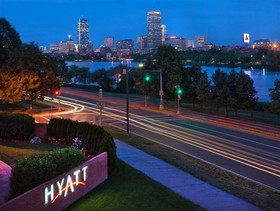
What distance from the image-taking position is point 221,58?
189 metres

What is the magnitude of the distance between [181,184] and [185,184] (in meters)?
0.15

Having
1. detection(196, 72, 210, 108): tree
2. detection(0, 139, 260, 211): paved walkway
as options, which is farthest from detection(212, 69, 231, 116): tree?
detection(0, 139, 260, 211): paved walkway

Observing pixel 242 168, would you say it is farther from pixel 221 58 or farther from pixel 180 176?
pixel 221 58

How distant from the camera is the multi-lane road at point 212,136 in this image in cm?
2352

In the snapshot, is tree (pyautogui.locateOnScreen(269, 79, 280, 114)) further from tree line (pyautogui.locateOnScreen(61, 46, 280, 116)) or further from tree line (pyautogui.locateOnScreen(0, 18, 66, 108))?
tree line (pyautogui.locateOnScreen(0, 18, 66, 108))

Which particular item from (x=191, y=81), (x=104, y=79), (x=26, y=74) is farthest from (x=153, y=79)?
(x=104, y=79)

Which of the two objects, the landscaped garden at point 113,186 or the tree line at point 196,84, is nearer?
the landscaped garden at point 113,186

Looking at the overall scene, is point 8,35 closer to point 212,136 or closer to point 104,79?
point 104,79

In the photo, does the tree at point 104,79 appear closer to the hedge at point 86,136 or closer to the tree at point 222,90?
the tree at point 222,90

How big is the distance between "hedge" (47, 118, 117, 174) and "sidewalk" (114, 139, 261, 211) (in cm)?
187

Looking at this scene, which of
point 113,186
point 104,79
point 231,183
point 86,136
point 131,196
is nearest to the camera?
point 131,196

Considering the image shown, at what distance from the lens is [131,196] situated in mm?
13648

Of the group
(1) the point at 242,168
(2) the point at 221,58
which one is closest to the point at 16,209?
(1) the point at 242,168

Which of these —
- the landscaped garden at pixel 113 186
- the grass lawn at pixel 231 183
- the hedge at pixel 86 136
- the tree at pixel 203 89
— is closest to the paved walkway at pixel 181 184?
the grass lawn at pixel 231 183
